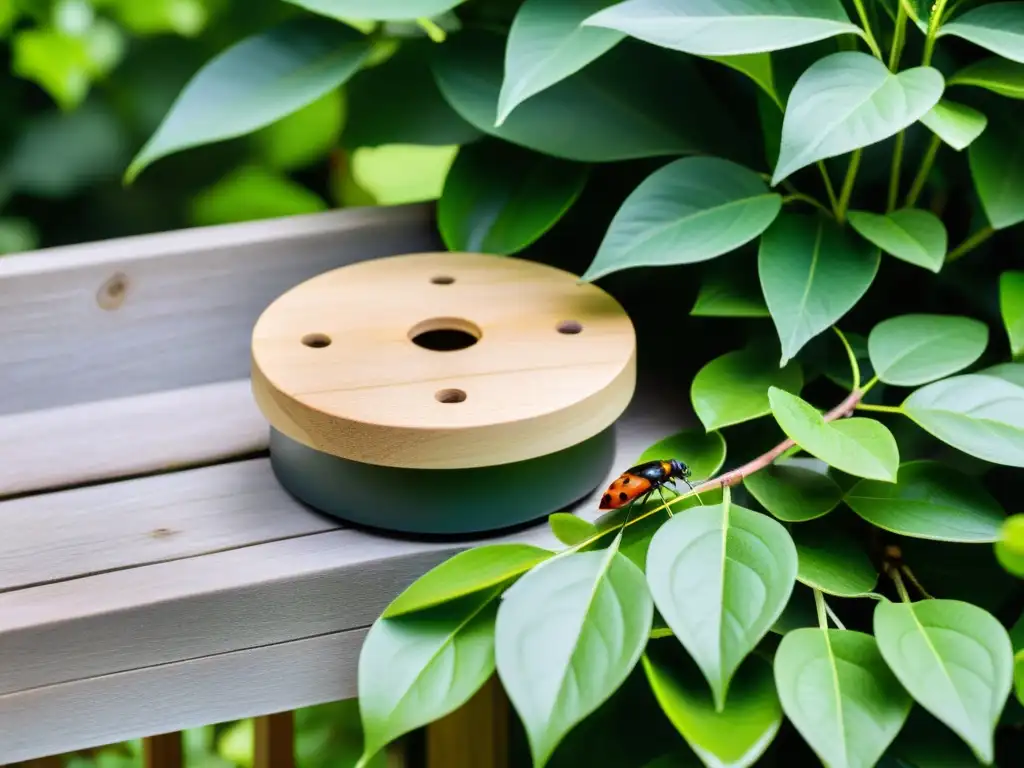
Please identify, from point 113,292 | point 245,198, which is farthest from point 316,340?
point 245,198

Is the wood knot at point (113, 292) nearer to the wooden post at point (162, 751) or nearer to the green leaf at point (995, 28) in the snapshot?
the wooden post at point (162, 751)

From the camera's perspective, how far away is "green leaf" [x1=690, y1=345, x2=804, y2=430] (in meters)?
0.65

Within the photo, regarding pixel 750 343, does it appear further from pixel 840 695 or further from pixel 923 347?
pixel 840 695

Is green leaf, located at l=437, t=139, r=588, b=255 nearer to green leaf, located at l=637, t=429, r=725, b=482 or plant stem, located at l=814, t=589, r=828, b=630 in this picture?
green leaf, located at l=637, t=429, r=725, b=482

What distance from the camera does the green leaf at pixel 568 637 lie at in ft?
1.62

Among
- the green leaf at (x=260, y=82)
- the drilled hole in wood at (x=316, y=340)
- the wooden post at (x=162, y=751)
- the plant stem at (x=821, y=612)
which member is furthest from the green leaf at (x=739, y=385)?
the wooden post at (x=162, y=751)

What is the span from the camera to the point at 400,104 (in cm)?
89

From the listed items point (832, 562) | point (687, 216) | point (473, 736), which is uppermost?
point (687, 216)

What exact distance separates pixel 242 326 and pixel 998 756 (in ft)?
1.98

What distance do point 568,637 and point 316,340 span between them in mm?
262

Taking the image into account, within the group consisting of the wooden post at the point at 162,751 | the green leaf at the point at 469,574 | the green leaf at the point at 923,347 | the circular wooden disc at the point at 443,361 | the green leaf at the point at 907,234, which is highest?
the green leaf at the point at 907,234

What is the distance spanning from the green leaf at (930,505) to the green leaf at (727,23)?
0.24m

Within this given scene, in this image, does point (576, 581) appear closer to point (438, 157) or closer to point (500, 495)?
point (500, 495)

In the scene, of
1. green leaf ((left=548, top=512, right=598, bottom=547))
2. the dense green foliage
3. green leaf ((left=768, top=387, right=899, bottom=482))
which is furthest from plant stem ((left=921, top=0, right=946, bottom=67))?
green leaf ((left=548, top=512, right=598, bottom=547))
